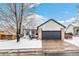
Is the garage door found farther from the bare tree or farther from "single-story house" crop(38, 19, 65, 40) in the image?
the bare tree

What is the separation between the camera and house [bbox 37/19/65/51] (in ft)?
8.70

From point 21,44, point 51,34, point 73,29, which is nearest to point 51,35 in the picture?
point 51,34

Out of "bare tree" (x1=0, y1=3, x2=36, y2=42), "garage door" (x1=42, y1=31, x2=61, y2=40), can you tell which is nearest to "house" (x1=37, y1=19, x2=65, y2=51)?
"garage door" (x1=42, y1=31, x2=61, y2=40)

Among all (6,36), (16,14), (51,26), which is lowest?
(6,36)

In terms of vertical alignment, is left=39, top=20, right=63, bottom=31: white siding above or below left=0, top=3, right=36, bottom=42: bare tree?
below

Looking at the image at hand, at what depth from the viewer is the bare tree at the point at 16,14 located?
2.67 metres

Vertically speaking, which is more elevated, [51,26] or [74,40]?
[51,26]

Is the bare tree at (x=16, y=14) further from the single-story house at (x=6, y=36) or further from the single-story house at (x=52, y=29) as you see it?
the single-story house at (x=52, y=29)

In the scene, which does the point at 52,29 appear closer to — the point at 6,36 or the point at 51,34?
the point at 51,34

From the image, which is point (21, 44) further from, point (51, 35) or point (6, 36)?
point (51, 35)

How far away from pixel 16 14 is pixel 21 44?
0.38 meters

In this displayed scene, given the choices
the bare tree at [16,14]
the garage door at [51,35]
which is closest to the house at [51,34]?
the garage door at [51,35]

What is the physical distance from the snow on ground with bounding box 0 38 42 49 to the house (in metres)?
0.08

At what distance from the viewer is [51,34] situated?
2684mm
